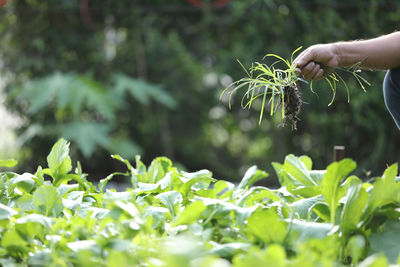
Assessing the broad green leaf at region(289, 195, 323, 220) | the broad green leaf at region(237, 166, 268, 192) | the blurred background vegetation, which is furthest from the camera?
the blurred background vegetation

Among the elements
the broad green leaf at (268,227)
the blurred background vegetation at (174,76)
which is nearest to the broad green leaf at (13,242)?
the broad green leaf at (268,227)

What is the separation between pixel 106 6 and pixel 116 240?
3714 mm

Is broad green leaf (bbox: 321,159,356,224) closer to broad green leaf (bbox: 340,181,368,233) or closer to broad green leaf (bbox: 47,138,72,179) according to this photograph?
broad green leaf (bbox: 340,181,368,233)

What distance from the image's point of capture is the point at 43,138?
421 centimetres

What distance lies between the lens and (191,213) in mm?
860

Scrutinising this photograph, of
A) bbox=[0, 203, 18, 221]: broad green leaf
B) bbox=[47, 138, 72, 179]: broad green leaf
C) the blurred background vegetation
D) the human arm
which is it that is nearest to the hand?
the human arm

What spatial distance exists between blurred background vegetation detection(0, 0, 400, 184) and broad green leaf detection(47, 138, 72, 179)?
2.71m

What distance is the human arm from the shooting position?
1174mm

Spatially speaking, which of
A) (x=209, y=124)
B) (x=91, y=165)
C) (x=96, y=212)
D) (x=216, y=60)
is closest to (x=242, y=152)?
(x=209, y=124)

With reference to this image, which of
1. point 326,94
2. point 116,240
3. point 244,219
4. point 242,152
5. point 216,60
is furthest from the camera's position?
point 242,152

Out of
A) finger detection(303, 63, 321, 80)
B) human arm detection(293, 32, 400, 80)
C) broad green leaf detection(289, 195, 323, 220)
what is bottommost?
broad green leaf detection(289, 195, 323, 220)

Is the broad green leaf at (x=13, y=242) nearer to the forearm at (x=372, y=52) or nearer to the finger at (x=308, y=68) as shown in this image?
the finger at (x=308, y=68)

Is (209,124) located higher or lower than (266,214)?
lower

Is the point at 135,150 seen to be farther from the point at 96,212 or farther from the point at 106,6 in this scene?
the point at 96,212
